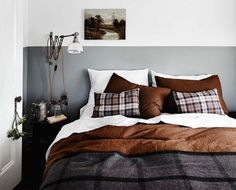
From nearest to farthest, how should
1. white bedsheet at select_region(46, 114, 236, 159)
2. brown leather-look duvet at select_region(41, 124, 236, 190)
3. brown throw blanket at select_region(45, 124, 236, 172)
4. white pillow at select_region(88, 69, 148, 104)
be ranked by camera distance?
brown leather-look duvet at select_region(41, 124, 236, 190) → brown throw blanket at select_region(45, 124, 236, 172) → white bedsheet at select_region(46, 114, 236, 159) → white pillow at select_region(88, 69, 148, 104)

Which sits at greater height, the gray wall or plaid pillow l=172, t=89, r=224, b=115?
the gray wall

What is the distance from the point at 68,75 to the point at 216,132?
193 cm

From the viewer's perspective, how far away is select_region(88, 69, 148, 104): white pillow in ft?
10.5

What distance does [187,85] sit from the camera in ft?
9.84

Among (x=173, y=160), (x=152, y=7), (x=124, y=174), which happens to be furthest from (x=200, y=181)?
(x=152, y=7)

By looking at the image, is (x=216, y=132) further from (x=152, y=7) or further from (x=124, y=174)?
(x=152, y=7)

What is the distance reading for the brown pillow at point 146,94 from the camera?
273 cm

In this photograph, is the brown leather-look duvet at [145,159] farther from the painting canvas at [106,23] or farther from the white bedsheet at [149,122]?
the painting canvas at [106,23]

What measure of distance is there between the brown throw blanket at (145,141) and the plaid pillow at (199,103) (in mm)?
619

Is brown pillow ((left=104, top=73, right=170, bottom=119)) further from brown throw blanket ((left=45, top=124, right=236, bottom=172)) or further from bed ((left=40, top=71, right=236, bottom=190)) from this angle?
brown throw blanket ((left=45, top=124, right=236, bottom=172))

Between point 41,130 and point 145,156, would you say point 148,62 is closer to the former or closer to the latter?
point 41,130

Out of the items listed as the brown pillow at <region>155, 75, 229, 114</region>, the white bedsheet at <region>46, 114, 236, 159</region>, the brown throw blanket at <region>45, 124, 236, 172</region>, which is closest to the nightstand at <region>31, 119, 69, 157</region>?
the white bedsheet at <region>46, 114, 236, 159</region>

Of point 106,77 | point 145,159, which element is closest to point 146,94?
point 106,77

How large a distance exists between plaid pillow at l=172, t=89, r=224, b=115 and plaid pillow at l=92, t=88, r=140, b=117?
431 millimetres
